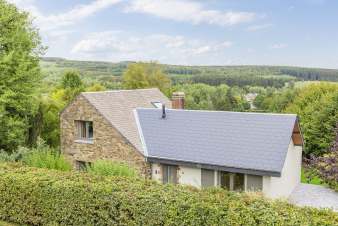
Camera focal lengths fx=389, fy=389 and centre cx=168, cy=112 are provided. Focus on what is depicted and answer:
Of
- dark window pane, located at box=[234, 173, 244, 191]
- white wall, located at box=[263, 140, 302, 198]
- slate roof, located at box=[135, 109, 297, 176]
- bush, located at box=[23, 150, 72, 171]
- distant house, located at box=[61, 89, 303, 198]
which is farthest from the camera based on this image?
dark window pane, located at box=[234, 173, 244, 191]

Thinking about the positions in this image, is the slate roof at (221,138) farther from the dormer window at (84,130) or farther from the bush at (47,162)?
the bush at (47,162)

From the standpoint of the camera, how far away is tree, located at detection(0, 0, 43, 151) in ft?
81.0

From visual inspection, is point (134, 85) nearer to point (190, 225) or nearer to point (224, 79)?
point (224, 79)

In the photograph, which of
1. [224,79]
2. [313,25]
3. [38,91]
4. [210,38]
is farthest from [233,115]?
[224,79]

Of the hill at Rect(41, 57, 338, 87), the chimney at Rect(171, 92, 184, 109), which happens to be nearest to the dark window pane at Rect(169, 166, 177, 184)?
the chimney at Rect(171, 92, 184, 109)

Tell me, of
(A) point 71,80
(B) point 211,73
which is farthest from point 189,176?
(B) point 211,73

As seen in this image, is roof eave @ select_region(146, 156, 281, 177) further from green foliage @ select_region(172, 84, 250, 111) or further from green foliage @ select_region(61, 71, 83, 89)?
green foliage @ select_region(172, 84, 250, 111)

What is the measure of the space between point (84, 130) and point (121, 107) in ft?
8.58

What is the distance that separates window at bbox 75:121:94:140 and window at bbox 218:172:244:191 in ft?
27.6

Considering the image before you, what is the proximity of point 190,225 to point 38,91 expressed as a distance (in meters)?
20.4

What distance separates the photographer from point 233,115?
68.1ft

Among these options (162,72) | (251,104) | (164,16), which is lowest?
(251,104)

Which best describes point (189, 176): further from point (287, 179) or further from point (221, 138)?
point (287, 179)

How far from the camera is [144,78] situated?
67.2m
